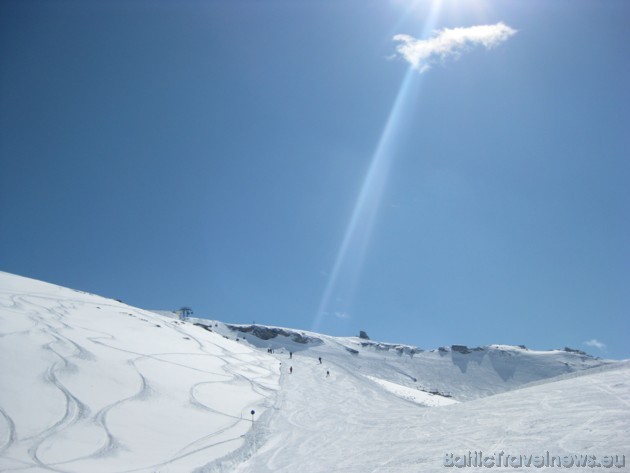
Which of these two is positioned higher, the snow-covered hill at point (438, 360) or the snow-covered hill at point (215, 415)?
the snow-covered hill at point (438, 360)

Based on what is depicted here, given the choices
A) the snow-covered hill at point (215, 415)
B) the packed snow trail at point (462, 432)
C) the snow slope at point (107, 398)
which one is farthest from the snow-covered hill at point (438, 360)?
the packed snow trail at point (462, 432)

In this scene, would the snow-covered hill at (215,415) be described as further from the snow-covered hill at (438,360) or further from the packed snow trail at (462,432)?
→ the snow-covered hill at (438,360)

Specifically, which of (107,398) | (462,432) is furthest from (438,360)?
(107,398)

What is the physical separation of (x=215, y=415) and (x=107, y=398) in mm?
5821

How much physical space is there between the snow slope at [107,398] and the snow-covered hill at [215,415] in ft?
0.25

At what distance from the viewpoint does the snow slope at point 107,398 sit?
48.7 feet

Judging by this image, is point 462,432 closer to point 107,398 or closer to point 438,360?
point 107,398

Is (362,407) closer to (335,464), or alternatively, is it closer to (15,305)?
(335,464)

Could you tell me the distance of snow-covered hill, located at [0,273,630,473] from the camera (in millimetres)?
13620

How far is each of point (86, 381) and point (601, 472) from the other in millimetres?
22112

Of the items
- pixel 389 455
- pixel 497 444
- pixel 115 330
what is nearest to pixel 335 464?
pixel 389 455

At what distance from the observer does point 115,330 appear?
116 ft

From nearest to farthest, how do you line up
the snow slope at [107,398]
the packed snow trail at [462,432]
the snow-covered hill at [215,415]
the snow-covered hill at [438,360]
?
the packed snow trail at [462,432], the snow-covered hill at [215,415], the snow slope at [107,398], the snow-covered hill at [438,360]

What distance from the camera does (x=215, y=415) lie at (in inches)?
878
